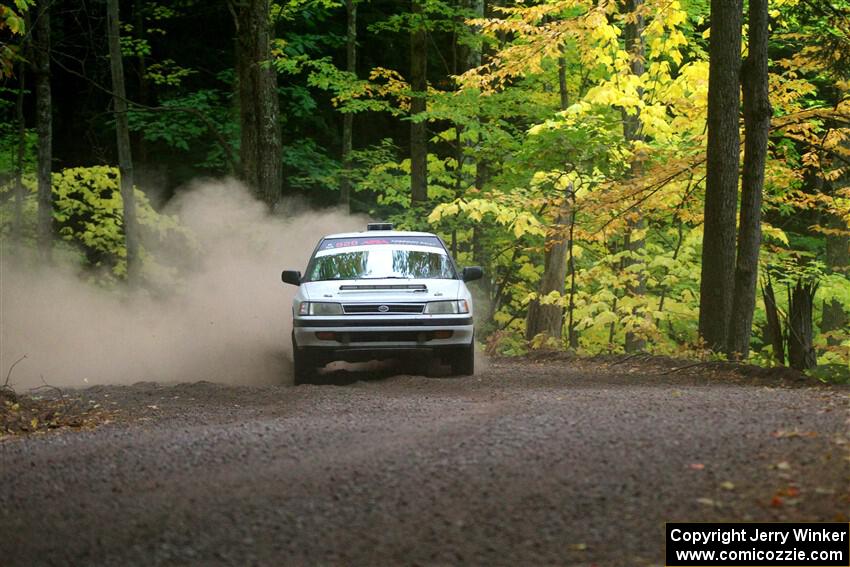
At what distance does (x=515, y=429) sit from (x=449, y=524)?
265 cm

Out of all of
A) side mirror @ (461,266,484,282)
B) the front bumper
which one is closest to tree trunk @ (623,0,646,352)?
side mirror @ (461,266,484,282)

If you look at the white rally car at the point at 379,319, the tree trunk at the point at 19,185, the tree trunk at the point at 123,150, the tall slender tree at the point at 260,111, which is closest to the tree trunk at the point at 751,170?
Result: the white rally car at the point at 379,319

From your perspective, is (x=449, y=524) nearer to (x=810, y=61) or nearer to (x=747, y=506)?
(x=747, y=506)

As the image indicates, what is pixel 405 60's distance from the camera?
3609 centimetres

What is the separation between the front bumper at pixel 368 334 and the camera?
1305cm

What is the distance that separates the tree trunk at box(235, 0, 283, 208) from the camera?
22.5m

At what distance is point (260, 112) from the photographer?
22.6 m

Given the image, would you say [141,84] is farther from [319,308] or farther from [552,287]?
[319,308]

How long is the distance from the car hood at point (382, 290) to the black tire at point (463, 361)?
0.75 meters

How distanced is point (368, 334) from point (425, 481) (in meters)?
6.53

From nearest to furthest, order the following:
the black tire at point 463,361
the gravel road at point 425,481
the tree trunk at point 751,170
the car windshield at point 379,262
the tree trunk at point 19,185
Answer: the gravel road at point 425,481
the black tire at point 463,361
the car windshield at point 379,262
the tree trunk at point 751,170
the tree trunk at point 19,185

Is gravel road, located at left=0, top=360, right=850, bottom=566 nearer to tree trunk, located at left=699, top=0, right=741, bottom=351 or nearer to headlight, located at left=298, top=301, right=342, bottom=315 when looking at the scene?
headlight, located at left=298, top=301, right=342, bottom=315

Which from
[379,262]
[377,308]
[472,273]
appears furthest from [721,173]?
[377,308]

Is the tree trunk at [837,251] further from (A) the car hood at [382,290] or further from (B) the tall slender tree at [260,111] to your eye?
(A) the car hood at [382,290]
